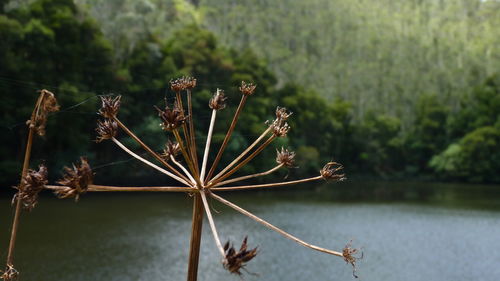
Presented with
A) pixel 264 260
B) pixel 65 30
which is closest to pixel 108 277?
pixel 264 260

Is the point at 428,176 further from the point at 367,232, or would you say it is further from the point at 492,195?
the point at 367,232

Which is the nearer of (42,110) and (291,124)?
(42,110)

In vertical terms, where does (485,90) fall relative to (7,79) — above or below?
above

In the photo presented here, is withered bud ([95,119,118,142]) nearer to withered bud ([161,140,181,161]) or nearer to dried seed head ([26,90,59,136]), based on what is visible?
dried seed head ([26,90,59,136])

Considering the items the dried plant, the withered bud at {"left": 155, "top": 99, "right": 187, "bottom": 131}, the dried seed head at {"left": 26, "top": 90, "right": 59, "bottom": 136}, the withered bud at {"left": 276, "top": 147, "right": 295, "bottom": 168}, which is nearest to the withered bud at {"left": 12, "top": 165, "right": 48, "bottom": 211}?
the dried plant

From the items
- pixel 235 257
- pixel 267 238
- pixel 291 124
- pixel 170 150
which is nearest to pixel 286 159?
pixel 170 150

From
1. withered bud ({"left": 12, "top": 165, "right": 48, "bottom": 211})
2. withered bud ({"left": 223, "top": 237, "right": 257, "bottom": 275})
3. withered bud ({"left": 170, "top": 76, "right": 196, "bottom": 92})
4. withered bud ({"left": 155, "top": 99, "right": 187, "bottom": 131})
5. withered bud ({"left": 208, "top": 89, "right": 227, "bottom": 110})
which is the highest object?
withered bud ({"left": 170, "top": 76, "right": 196, "bottom": 92})

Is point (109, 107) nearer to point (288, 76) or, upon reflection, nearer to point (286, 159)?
point (286, 159)
